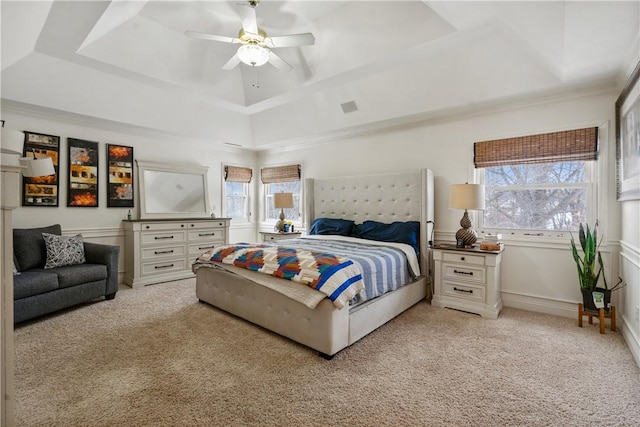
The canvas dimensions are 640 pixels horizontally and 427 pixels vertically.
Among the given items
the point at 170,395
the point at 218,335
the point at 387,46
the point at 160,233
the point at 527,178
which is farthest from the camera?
the point at 160,233

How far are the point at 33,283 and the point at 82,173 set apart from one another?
1807 mm

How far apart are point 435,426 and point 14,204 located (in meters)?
2.26

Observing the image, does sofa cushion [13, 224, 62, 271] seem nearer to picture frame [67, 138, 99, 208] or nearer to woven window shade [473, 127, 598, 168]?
picture frame [67, 138, 99, 208]

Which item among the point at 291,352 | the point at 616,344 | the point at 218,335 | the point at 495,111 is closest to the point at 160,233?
the point at 218,335

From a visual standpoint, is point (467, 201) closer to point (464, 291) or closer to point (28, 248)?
point (464, 291)

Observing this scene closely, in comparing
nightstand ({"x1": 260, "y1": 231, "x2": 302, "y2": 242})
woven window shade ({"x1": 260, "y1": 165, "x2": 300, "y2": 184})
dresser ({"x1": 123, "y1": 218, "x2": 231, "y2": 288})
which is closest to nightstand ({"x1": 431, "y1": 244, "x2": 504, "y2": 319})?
nightstand ({"x1": 260, "y1": 231, "x2": 302, "y2": 242})

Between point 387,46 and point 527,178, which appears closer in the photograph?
point 387,46

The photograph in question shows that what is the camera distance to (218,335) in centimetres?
277

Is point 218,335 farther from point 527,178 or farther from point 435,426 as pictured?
point 527,178

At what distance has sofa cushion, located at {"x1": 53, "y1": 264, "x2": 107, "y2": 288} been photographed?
327cm

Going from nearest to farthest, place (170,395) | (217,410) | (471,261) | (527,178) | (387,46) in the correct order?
(217,410)
(170,395)
(387,46)
(471,261)
(527,178)

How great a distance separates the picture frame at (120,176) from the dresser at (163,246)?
36cm

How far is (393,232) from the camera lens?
3.94m

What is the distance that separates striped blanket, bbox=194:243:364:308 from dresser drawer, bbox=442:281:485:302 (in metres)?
1.47
